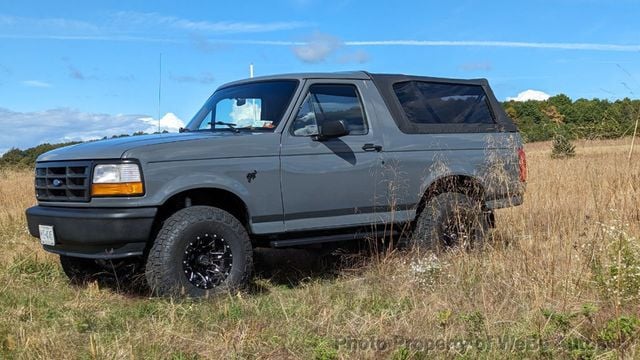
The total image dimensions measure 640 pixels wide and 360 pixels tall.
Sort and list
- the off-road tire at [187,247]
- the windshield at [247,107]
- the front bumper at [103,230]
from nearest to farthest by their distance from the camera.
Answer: the front bumper at [103,230], the off-road tire at [187,247], the windshield at [247,107]

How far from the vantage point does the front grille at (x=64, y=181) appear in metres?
4.77

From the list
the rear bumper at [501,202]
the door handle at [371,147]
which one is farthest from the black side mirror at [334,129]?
the rear bumper at [501,202]

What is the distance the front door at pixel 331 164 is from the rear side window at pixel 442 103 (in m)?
0.53

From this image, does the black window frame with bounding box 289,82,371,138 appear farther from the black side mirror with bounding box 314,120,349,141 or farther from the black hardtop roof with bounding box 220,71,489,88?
the black side mirror with bounding box 314,120,349,141

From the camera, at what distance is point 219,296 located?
480cm

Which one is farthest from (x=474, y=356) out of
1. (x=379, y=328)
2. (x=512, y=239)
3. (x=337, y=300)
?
(x=512, y=239)

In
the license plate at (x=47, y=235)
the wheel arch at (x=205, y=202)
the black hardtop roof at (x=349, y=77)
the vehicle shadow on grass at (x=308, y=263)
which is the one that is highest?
the black hardtop roof at (x=349, y=77)

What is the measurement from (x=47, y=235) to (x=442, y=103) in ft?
13.4

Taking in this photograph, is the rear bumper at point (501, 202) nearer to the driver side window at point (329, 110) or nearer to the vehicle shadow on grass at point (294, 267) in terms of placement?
the vehicle shadow on grass at point (294, 267)

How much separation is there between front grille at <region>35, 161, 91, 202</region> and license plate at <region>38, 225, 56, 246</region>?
246mm

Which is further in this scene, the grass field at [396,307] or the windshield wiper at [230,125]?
the windshield wiper at [230,125]

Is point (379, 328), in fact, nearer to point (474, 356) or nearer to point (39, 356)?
point (474, 356)

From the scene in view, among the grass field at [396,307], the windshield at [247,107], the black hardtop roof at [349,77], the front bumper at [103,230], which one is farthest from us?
the black hardtop roof at [349,77]

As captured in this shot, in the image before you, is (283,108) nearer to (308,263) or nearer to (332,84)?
(332,84)
